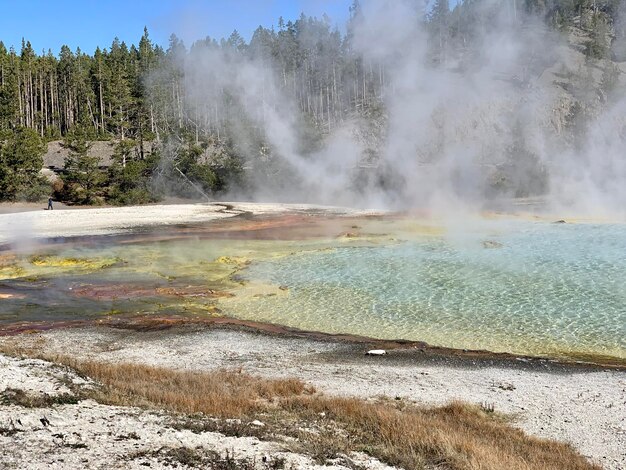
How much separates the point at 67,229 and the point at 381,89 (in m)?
40.2

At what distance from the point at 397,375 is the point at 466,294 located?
219 inches

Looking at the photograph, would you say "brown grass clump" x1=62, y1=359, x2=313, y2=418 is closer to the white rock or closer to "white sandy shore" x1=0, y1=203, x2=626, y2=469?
"white sandy shore" x1=0, y1=203, x2=626, y2=469

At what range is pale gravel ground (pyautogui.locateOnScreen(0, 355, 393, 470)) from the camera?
4.64 m

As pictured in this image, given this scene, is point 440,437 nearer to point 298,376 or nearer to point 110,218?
point 298,376

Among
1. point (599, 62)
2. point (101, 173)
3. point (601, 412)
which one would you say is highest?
point (599, 62)

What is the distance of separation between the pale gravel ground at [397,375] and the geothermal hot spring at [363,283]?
4.19ft

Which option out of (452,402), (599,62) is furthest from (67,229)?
(599,62)

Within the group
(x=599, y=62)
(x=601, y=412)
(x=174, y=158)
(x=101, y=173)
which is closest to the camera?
(x=601, y=412)

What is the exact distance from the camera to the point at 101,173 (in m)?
37.6

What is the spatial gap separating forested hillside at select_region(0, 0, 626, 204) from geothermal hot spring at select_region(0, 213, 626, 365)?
657 inches

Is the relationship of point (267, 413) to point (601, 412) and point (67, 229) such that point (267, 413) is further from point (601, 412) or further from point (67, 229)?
point (67, 229)

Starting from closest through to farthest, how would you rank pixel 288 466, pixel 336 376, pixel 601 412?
pixel 288 466 < pixel 601 412 < pixel 336 376

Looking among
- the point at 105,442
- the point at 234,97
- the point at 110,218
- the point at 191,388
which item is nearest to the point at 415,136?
the point at 234,97

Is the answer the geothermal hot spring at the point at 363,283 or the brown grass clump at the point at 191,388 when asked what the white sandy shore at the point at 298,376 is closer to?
the brown grass clump at the point at 191,388
